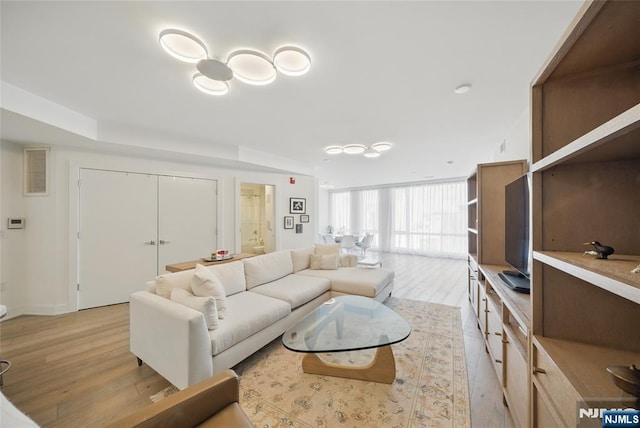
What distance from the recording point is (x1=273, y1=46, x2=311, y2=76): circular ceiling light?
65.2 inches

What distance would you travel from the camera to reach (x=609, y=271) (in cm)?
65

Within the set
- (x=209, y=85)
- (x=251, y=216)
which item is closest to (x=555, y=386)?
(x=209, y=85)

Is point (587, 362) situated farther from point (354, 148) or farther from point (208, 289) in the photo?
point (354, 148)

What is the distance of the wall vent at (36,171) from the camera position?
3.12 metres

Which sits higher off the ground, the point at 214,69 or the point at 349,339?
the point at 214,69

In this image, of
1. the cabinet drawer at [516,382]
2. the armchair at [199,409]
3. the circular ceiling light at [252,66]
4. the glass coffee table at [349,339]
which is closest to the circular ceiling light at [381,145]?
the circular ceiling light at [252,66]

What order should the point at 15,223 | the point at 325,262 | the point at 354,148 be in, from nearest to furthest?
the point at 15,223 < the point at 325,262 < the point at 354,148

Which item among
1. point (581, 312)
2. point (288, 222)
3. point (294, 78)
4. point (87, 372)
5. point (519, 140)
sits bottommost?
point (87, 372)

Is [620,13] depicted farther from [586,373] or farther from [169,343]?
[169,343]

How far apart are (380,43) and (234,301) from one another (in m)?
2.66

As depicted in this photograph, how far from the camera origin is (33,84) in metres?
2.12

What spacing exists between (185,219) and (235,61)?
3.31m

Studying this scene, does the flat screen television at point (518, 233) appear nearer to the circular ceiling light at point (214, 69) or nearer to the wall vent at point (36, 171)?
the circular ceiling light at point (214, 69)

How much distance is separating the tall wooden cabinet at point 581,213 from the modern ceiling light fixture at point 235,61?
4.90 ft
